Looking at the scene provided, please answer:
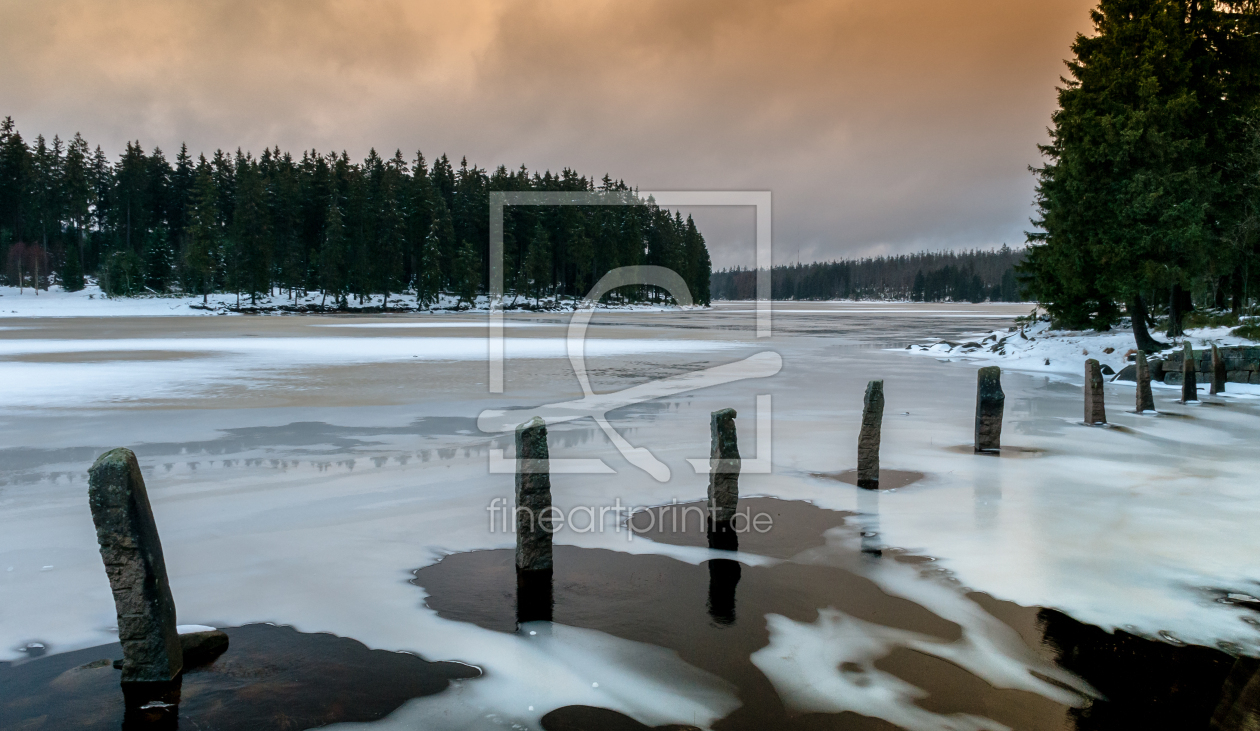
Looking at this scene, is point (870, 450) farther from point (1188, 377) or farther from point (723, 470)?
point (1188, 377)

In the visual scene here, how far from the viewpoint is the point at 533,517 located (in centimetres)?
652

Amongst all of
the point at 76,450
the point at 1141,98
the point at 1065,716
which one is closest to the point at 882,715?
the point at 1065,716

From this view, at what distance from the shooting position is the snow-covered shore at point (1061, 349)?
25509 mm

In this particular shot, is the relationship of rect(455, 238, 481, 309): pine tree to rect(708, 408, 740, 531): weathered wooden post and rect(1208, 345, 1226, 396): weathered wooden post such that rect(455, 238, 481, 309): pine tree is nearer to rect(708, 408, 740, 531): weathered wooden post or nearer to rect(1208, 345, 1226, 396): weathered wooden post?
rect(1208, 345, 1226, 396): weathered wooden post

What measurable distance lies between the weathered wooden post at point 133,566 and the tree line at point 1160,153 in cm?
2729

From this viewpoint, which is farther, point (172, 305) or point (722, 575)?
point (172, 305)

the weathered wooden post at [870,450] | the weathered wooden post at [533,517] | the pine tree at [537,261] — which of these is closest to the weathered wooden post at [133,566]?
the weathered wooden post at [533,517]

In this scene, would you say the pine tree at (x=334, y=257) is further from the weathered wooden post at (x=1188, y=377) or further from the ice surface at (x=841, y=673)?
the ice surface at (x=841, y=673)

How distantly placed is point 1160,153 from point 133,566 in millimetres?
28339

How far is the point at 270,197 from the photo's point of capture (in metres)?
91.8

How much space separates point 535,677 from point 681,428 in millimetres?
9147

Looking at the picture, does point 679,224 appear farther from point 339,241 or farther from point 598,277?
point 339,241

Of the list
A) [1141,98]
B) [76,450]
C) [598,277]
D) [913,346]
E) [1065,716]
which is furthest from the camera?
[598,277]

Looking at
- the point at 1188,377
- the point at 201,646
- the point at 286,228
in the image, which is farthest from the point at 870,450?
the point at 286,228
